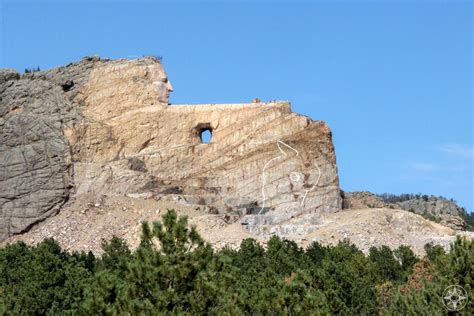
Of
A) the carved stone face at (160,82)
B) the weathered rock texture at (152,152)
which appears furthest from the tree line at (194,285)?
the carved stone face at (160,82)

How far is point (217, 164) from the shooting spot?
72000 millimetres

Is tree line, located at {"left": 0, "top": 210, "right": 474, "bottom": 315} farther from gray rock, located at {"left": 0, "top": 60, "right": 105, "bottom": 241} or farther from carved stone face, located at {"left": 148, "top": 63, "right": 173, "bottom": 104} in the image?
carved stone face, located at {"left": 148, "top": 63, "right": 173, "bottom": 104}

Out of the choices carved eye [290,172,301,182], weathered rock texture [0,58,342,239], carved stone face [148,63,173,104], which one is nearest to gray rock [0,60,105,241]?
weathered rock texture [0,58,342,239]

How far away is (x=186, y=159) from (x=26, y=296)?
98.5 feet

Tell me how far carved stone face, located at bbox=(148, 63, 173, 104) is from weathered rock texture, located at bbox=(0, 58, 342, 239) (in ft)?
0.23

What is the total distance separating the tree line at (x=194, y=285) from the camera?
1117 inches

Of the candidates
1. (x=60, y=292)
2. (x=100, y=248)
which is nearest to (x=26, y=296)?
(x=60, y=292)

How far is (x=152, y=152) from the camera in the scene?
73.2 meters

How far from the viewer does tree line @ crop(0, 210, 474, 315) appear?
28.4 m

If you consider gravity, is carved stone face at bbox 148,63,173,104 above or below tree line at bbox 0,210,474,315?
above

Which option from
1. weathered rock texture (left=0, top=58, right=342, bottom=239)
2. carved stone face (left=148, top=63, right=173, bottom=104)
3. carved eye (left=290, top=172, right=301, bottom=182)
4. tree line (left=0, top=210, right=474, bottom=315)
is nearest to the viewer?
tree line (left=0, top=210, right=474, bottom=315)

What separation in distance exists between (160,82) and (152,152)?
5.39 meters

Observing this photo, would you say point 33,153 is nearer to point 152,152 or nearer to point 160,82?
point 152,152

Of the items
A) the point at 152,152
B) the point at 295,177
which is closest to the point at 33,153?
the point at 152,152
